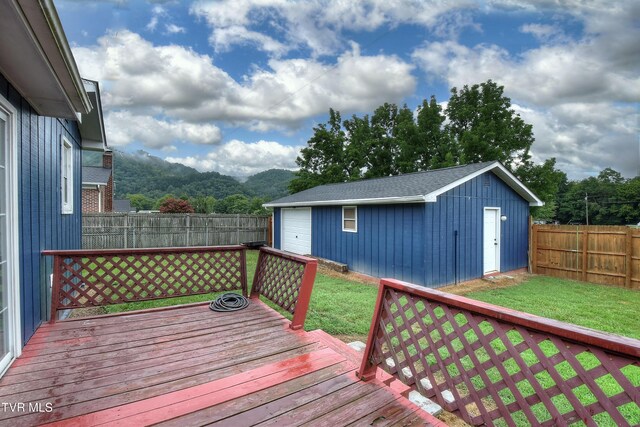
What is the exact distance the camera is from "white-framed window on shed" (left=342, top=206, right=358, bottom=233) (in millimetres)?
9125

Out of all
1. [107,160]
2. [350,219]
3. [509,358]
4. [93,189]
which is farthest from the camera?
[107,160]

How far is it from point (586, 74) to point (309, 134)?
15180 mm

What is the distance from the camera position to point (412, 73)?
45.9 ft

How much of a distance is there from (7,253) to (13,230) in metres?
0.20

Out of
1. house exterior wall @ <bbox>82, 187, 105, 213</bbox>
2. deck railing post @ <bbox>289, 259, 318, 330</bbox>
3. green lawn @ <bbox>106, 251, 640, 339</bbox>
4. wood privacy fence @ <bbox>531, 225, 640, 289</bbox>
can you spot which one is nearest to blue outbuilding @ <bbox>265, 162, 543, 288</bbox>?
wood privacy fence @ <bbox>531, 225, 640, 289</bbox>

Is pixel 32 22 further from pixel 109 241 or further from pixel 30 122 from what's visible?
pixel 109 241

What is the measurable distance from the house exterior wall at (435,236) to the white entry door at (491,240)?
222 millimetres

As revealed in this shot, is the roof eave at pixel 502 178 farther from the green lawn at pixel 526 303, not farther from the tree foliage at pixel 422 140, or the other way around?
the tree foliage at pixel 422 140

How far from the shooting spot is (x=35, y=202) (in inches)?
123

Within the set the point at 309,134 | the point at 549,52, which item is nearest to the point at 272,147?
the point at 309,134

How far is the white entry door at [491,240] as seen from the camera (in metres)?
8.73

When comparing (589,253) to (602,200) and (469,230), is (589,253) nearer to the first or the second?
(469,230)

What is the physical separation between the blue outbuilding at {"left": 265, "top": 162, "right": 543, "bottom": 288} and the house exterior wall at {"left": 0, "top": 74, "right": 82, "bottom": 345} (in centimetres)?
627

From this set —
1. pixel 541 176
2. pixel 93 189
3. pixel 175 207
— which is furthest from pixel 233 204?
pixel 541 176
